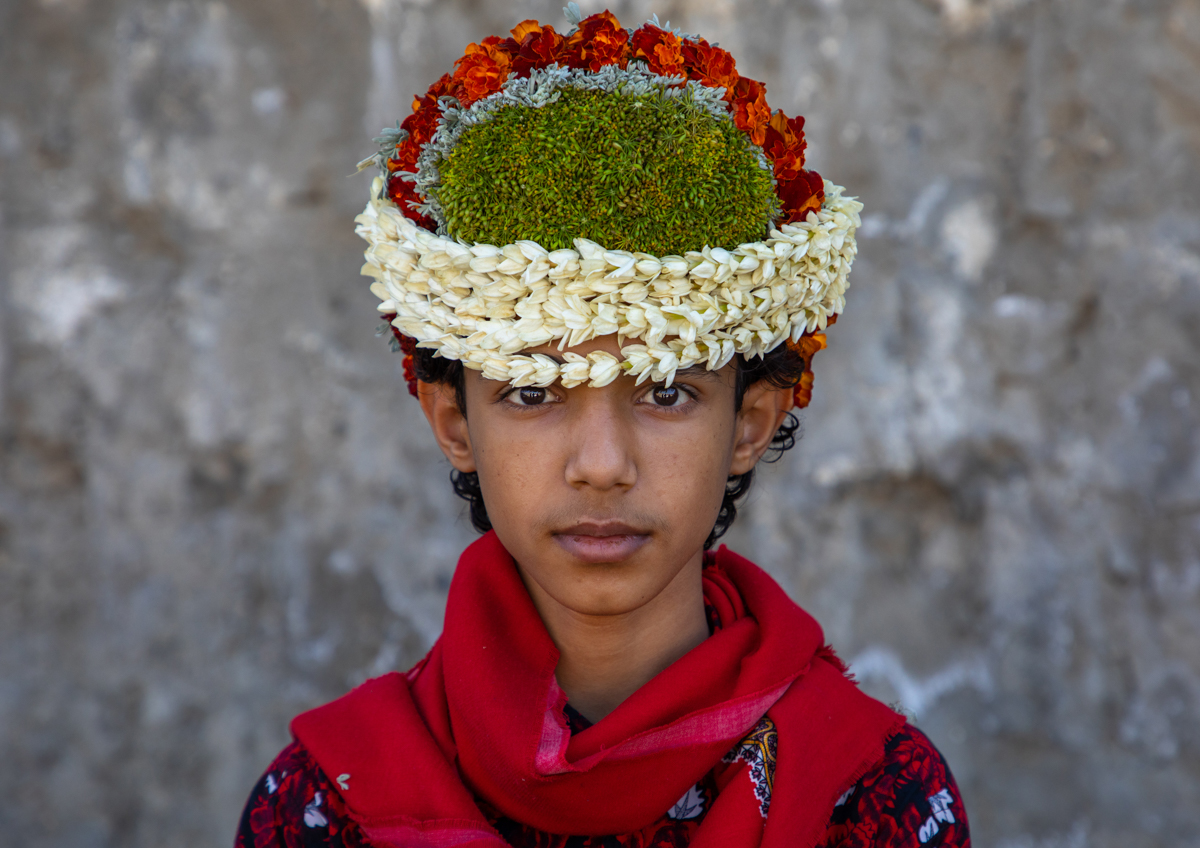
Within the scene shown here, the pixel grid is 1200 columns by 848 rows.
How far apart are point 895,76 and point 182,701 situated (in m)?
2.59

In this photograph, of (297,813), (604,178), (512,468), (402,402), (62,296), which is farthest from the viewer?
(402,402)

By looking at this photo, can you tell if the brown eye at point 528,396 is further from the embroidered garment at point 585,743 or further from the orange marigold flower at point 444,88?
the orange marigold flower at point 444,88

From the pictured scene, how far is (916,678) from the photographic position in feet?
9.43

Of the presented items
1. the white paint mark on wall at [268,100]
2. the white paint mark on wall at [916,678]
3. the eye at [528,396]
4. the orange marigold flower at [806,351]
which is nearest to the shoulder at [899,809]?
the orange marigold flower at [806,351]

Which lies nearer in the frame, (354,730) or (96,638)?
(354,730)

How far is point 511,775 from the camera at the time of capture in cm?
146

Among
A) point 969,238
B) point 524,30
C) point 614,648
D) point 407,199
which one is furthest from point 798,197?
point 969,238

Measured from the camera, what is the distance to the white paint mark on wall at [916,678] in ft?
9.34

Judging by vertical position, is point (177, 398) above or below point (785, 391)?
above

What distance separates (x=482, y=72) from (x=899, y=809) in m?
1.20

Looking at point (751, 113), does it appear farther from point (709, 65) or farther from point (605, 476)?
point (605, 476)

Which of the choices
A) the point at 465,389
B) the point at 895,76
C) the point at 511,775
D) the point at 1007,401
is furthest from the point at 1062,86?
the point at 511,775

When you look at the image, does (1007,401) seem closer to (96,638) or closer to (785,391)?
(785,391)

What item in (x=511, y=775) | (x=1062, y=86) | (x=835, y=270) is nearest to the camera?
(x=511, y=775)
